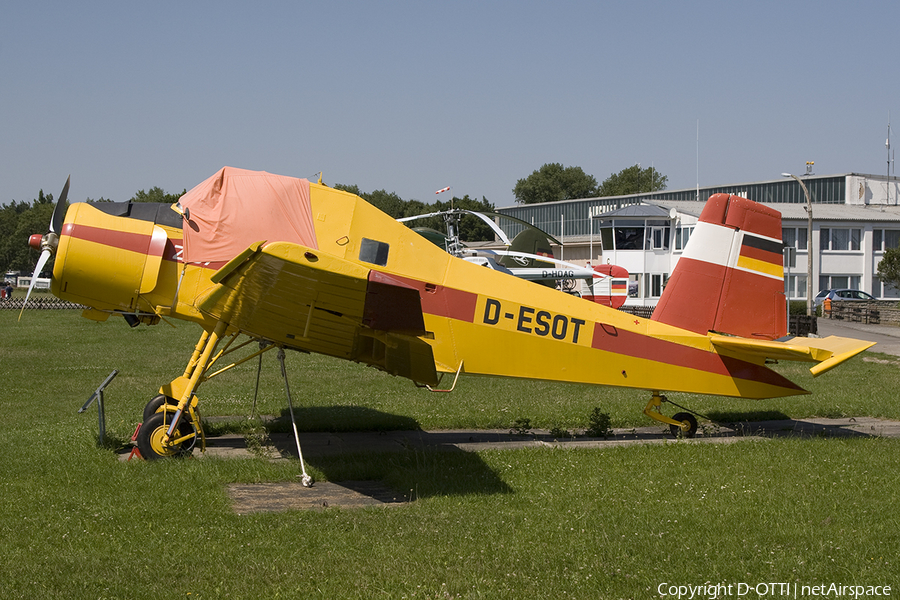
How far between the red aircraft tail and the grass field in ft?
5.15

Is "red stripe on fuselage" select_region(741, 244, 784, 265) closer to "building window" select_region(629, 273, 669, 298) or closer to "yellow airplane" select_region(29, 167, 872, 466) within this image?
"yellow airplane" select_region(29, 167, 872, 466)

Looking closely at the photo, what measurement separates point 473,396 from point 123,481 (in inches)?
281

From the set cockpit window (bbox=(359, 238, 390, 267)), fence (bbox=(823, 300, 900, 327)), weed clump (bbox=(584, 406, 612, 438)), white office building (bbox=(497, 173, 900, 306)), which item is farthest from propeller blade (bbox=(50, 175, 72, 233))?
→ fence (bbox=(823, 300, 900, 327))

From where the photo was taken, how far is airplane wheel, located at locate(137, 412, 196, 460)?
8102 mm

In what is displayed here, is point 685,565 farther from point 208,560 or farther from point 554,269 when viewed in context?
point 554,269

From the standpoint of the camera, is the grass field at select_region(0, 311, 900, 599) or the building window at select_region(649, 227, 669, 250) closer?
the grass field at select_region(0, 311, 900, 599)

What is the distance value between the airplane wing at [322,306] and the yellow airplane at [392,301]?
23 millimetres

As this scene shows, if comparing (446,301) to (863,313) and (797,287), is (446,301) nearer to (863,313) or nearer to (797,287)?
(863,313)

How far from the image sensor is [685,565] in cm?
535

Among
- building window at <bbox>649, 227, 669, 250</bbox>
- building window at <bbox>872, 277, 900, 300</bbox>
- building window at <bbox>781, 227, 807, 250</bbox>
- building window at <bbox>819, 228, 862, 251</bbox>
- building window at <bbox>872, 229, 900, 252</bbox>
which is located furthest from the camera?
building window at <bbox>872, 229, 900, 252</bbox>

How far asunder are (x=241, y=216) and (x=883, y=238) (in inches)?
2048

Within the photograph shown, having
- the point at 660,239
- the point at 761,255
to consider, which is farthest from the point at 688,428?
the point at 660,239

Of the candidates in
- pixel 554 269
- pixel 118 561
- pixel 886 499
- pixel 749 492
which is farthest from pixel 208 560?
pixel 554 269

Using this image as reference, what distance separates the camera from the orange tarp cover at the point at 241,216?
25.6 feet
